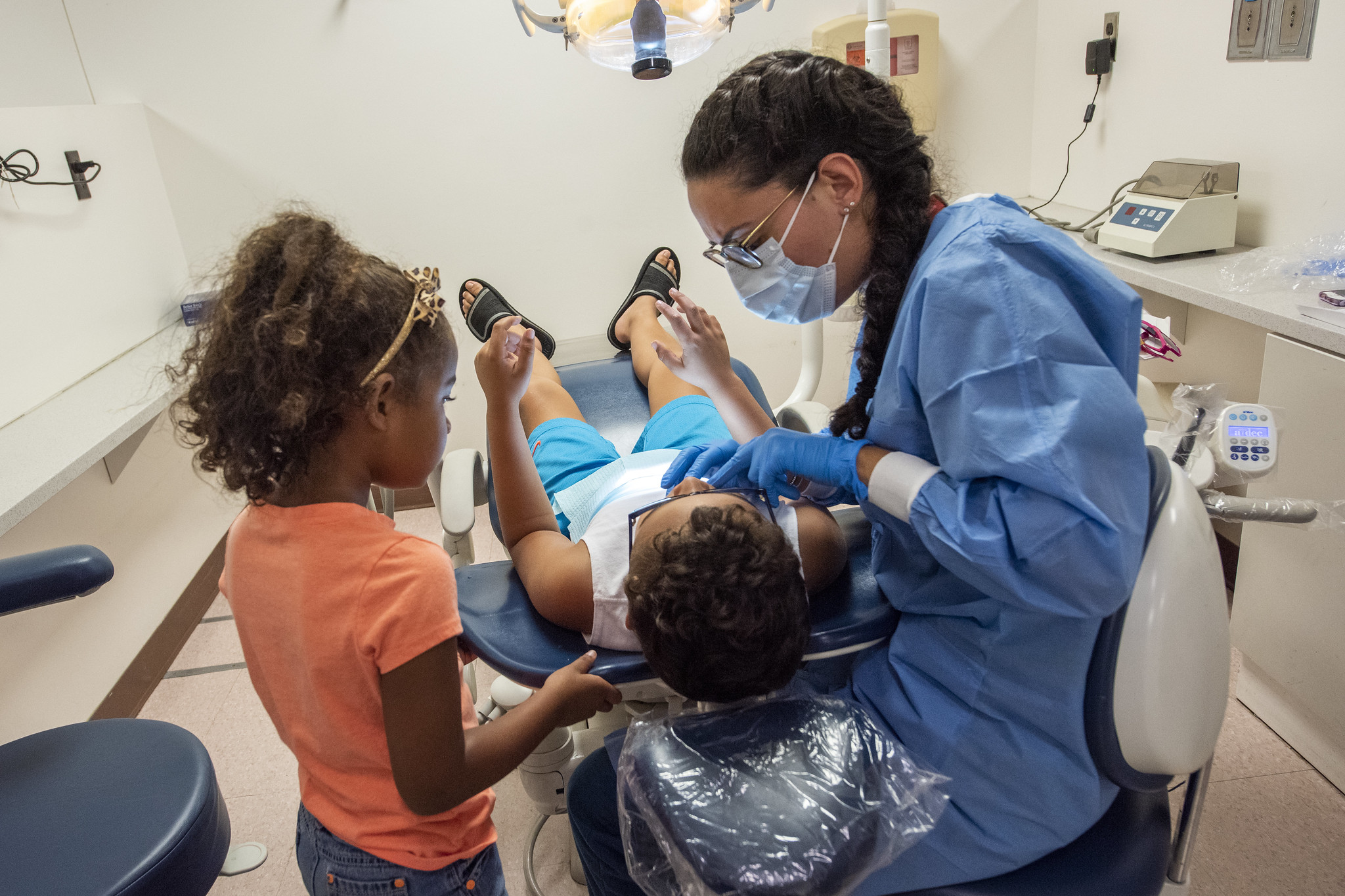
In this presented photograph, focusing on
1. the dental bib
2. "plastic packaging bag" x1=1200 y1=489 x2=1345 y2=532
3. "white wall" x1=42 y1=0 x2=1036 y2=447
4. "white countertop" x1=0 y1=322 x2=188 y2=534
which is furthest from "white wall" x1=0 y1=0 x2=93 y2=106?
"plastic packaging bag" x1=1200 y1=489 x2=1345 y2=532

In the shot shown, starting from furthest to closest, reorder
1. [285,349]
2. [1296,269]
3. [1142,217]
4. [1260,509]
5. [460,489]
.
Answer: [1142,217]
[1296,269]
[460,489]
[1260,509]
[285,349]

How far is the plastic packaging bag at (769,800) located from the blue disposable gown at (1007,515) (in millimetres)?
65

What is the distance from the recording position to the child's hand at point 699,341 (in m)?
1.48

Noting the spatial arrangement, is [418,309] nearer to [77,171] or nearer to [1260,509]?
[1260,509]

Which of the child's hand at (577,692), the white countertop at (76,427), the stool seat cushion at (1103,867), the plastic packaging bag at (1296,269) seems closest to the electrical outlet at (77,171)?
the white countertop at (76,427)

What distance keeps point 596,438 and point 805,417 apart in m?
0.46

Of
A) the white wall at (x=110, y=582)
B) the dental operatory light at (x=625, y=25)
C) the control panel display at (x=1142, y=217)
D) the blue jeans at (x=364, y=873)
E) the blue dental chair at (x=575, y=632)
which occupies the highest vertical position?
the dental operatory light at (x=625, y=25)

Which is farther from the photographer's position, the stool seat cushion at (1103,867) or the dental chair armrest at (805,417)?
the dental chair armrest at (805,417)

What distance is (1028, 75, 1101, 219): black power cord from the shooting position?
2568 millimetres

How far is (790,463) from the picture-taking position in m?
1.13

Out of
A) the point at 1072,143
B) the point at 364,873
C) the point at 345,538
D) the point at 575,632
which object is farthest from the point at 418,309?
the point at 1072,143

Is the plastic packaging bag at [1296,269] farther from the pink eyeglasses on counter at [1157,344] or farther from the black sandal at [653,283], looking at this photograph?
the black sandal at [653,283]

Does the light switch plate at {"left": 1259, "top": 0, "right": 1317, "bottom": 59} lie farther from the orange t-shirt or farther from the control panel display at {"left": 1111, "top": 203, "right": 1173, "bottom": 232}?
the orange t-shirt

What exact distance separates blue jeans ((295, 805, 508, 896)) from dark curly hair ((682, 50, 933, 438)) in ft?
2.66
